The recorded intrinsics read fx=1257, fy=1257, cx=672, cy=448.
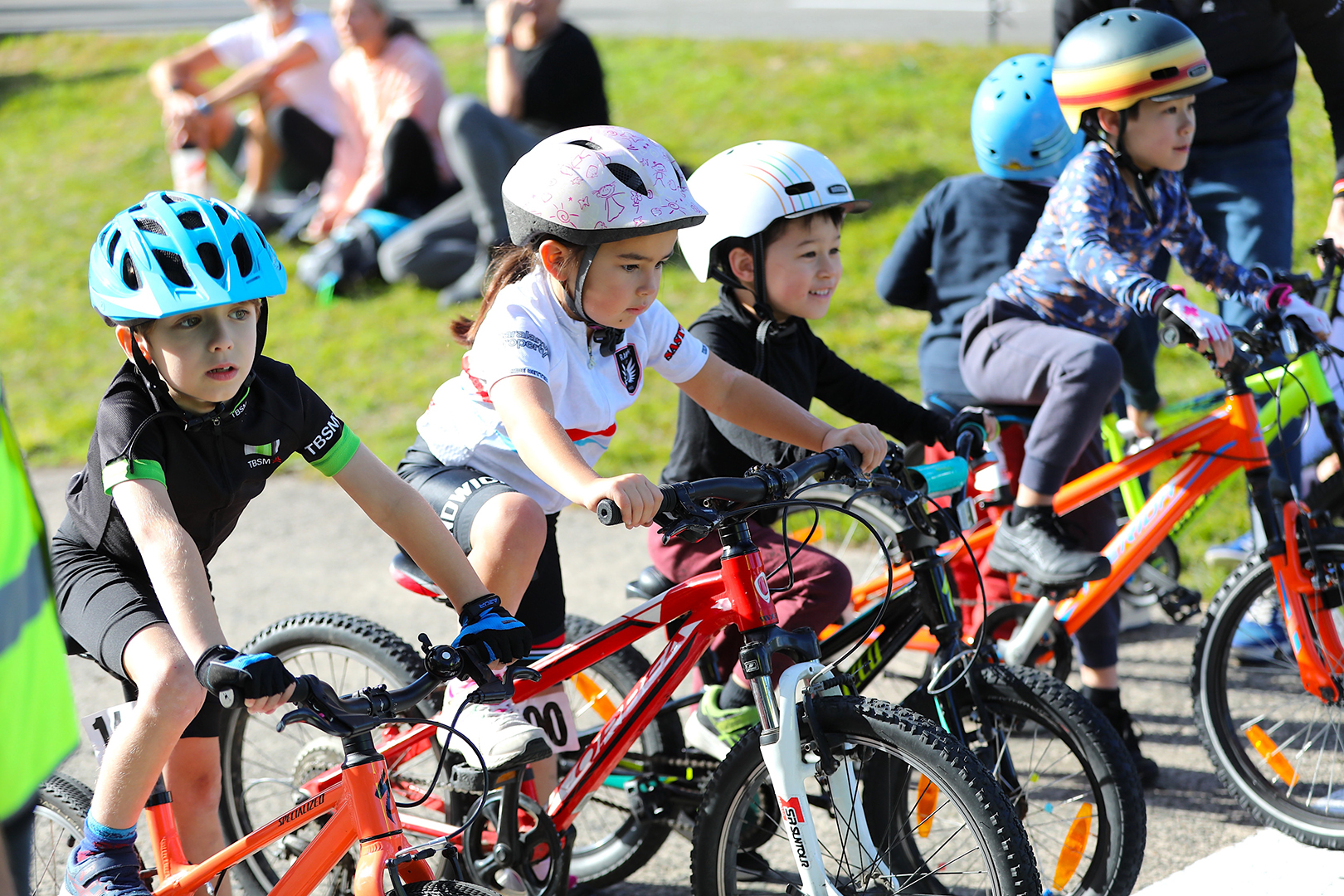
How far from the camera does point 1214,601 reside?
11.6ft

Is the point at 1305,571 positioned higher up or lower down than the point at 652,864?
higher up

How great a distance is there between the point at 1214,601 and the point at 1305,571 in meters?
0.25

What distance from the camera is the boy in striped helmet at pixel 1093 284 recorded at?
3.58 m

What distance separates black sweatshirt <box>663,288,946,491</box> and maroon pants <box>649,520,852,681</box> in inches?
8.4

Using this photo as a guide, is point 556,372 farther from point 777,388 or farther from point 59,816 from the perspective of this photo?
point 59,816

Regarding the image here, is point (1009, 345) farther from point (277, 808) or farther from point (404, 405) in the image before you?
point (404, 405)

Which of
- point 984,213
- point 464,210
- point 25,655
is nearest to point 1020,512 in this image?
point 984,213

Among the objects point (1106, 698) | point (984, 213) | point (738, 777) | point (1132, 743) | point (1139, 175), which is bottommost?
point (1132, 743)

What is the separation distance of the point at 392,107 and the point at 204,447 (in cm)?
700

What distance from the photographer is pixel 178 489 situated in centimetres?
265

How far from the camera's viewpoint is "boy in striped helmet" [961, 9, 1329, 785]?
141 inches

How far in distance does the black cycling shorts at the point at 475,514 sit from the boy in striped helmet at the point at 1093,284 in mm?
1335

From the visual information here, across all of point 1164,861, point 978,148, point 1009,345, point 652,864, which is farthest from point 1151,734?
point 978,148

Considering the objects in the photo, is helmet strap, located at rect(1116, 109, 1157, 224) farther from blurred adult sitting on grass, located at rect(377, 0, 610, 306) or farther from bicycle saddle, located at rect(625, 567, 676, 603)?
blurred adult sitting on grass, located at rect(377, 0, 610, 306)
